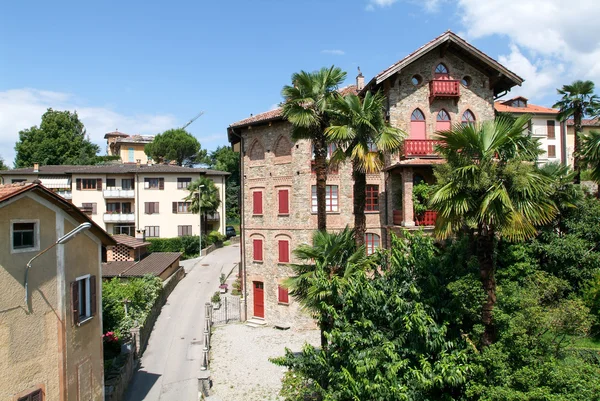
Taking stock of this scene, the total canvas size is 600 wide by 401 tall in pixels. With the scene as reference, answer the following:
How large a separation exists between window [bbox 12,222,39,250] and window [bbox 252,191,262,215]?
17614mm

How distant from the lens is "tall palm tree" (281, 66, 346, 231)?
1816cm

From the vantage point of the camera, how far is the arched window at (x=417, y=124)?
24.9m

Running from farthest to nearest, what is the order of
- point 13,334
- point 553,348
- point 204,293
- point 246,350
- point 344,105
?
point 204,293 → point 246,350 → point 344,105 → point 553,348 → point 13,334

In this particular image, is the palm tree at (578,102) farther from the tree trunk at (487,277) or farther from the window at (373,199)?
the tree trunk at (487,277)

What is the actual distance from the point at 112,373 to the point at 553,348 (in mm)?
17200

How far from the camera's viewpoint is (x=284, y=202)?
2792cm

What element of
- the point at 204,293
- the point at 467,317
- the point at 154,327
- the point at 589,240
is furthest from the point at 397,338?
the point at 204,293

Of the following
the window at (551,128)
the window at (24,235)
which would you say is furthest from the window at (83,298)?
the window at (551,128)

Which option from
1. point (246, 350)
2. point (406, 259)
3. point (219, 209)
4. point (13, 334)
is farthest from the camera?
point (219, 209)

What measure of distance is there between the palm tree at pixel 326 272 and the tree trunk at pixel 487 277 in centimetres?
432

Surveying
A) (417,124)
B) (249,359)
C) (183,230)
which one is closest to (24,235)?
(249,359)

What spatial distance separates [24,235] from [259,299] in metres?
18.9

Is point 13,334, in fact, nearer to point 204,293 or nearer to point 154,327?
point 154,327

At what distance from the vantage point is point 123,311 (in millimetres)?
25031
